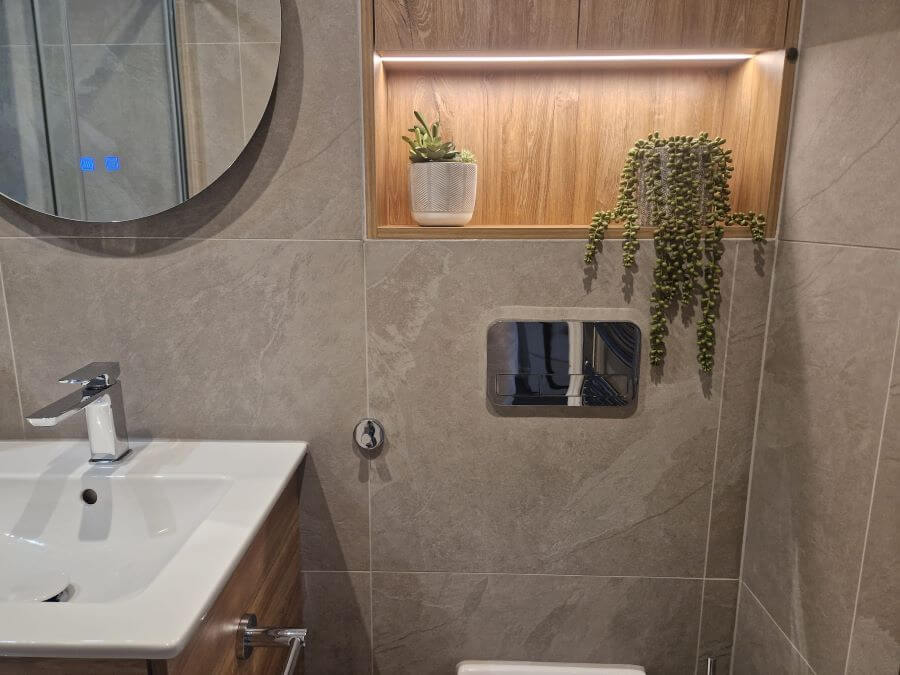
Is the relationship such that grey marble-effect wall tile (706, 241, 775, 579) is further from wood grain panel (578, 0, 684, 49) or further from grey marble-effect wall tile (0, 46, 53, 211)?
grey marble-effect wall tile (0, 46, 53, 211)

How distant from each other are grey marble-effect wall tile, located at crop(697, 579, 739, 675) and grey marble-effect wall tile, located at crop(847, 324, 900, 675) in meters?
0.33

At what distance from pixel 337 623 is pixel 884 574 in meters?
0.95

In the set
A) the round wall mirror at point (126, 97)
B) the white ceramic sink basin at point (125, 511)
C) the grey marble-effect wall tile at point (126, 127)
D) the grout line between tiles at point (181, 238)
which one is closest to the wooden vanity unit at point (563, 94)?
the grout line between tiles at point (181, 238)

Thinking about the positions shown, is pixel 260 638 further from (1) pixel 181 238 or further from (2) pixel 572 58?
(2) pixel 572 58

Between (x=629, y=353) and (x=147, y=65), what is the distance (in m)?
0.95

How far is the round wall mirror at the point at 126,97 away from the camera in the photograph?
3.51ft

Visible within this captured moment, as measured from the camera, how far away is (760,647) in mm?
1208

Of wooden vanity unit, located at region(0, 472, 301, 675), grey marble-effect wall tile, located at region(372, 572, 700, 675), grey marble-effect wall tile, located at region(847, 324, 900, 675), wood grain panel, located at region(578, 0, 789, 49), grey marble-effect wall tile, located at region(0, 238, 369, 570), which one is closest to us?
wooden vanity unit, located at region(0, 472, 301, 675)

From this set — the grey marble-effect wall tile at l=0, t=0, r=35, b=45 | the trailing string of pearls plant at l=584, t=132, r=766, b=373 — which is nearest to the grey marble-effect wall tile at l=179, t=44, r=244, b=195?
the grey marble-effect wall tile at l=0, t=0, r=35, b=45

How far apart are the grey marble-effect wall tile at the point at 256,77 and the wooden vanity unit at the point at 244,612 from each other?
2.15 feet

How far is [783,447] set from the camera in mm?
1128

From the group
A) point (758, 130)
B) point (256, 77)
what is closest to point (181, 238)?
point (256, 77)

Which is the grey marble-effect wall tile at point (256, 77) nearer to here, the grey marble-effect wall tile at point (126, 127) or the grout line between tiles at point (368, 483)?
the grey marble-effect wall tile at point (126, 127)

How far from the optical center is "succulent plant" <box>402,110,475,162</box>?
1.12 metres
